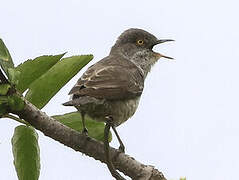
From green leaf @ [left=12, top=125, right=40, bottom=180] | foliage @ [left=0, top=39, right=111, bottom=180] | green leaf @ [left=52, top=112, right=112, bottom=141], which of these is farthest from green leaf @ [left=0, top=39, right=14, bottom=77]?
green leaf @ [left=52, top=112, right=112, bottom=141]

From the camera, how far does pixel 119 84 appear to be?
5.05 meters

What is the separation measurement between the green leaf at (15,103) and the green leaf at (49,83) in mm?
204

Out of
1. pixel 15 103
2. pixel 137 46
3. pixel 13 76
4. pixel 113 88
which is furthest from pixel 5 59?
pixel 137 46

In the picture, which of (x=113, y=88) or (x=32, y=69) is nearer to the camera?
(x=32, y=69)

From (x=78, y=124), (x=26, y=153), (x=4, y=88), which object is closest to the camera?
(x=4, y=88)

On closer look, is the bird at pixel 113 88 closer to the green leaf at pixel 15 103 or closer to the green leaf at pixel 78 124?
the green leaf at pixel 78 124

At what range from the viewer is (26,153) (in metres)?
2.40

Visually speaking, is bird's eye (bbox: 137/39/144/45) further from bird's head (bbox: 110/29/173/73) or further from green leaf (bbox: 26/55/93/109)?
green leaf (bbox: 26/55/93/109)

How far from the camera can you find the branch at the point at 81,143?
2.39m

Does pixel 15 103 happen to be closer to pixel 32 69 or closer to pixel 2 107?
pixel 2 107

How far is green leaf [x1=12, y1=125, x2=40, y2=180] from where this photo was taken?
2332mm

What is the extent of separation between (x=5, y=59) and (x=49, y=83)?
1.03 feet

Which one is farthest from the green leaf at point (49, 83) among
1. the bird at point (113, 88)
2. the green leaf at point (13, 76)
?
→ the bird at point (113, 88)

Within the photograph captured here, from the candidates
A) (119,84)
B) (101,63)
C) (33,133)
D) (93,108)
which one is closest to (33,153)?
(33,133)
